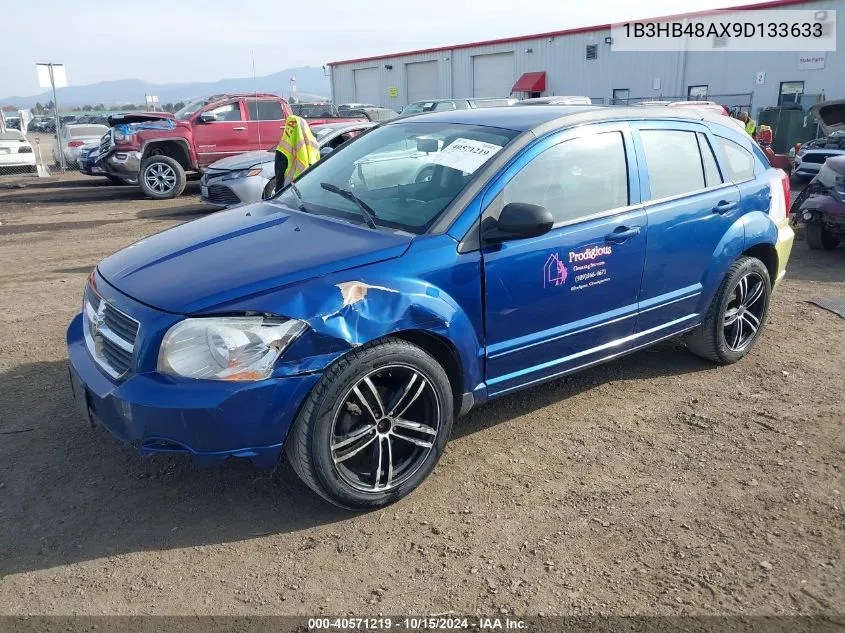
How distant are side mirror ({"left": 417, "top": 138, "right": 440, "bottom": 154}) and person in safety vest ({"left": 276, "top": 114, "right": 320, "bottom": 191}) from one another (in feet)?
12.3

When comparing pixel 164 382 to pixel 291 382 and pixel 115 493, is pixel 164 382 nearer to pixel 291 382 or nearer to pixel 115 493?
pixel 291 382

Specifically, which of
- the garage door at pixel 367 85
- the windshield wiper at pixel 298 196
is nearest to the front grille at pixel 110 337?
the windshield wiper at pixel 298 196

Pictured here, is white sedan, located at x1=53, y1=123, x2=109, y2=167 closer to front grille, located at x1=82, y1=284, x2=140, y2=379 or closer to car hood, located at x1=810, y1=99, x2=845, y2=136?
car hood, located at x1=810, y1=99, x2=845, y2=136

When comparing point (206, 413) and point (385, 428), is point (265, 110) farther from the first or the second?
point (206, 413)

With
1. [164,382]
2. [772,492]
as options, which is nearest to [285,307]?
[164,382]

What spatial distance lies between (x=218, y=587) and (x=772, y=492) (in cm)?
255

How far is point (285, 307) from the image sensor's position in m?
2.84

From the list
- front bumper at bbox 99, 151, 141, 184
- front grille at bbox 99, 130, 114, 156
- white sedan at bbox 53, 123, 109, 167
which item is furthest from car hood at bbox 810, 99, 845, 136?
white sedan at bbox 53, 123, 109, 167

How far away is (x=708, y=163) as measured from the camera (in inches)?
176

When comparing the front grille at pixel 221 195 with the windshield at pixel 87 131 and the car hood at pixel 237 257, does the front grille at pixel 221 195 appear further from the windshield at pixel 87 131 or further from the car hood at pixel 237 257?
the windshield at pixel 87 131

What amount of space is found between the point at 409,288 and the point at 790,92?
25.2m

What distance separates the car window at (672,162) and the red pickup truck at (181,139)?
457 inches

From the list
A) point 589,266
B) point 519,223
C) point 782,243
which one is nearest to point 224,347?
point 519,223

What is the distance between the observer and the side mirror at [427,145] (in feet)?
12.7
